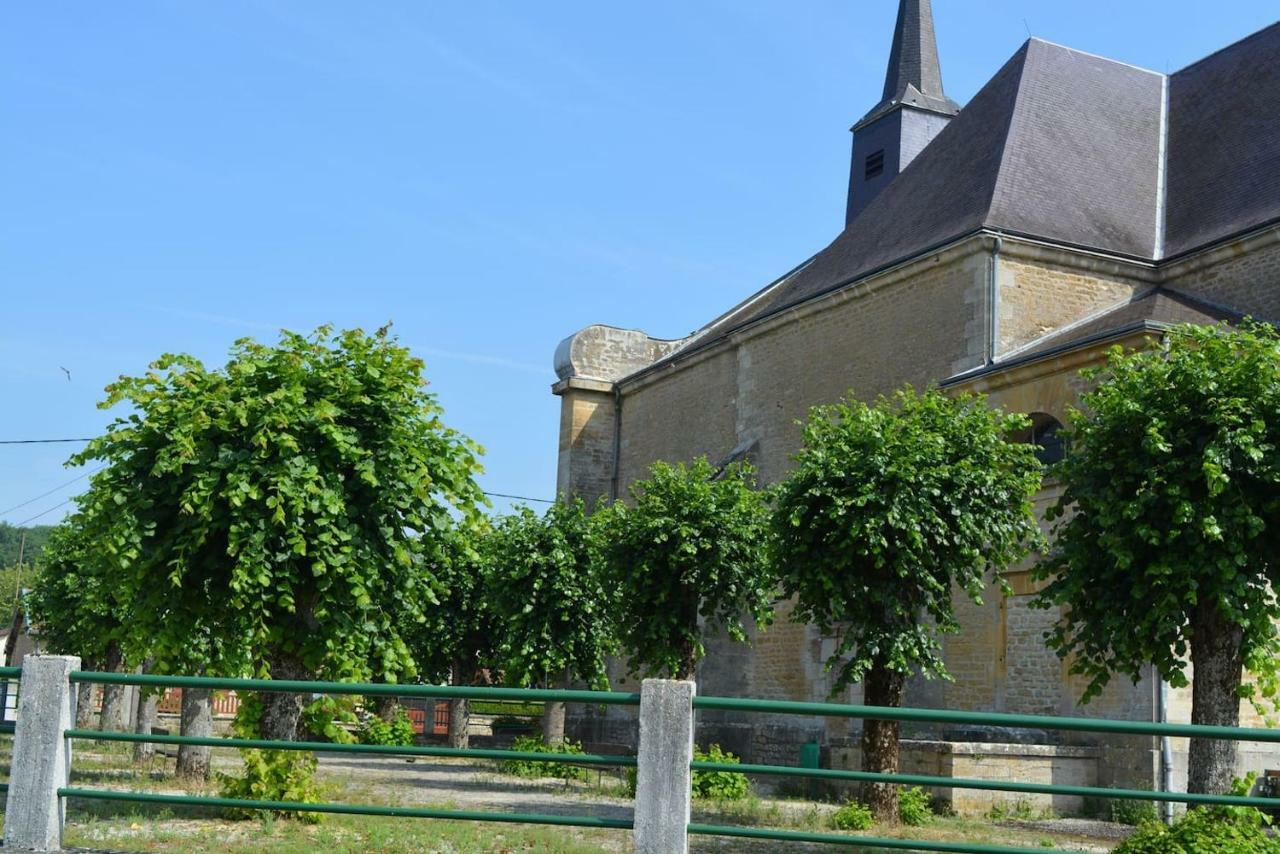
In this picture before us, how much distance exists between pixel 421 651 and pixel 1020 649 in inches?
522

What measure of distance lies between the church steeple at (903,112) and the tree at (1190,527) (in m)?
20.4

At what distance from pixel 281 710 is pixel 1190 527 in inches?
289

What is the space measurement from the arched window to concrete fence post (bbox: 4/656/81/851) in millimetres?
12892

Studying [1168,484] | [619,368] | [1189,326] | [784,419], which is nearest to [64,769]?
[1168,484]

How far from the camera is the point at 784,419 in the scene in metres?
23.5

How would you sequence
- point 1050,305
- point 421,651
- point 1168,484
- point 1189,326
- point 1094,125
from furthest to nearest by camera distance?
point 421,651, point 1094,125, point 1050,305, point 1189,326, point 1168,484

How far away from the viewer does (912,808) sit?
12.8 m

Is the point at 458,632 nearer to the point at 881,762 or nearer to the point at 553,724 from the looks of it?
the point at 553,724

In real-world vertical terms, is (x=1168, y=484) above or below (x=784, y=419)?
below

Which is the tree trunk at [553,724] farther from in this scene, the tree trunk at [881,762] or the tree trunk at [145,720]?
the tree trunk at [881,762]

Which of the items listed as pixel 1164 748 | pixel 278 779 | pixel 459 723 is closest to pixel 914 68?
pixel 459 723

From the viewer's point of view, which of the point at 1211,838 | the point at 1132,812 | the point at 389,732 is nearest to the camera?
the point at 1211,838

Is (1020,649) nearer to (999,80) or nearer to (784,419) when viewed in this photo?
(784,419)

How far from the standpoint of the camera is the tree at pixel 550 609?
69.2ft
